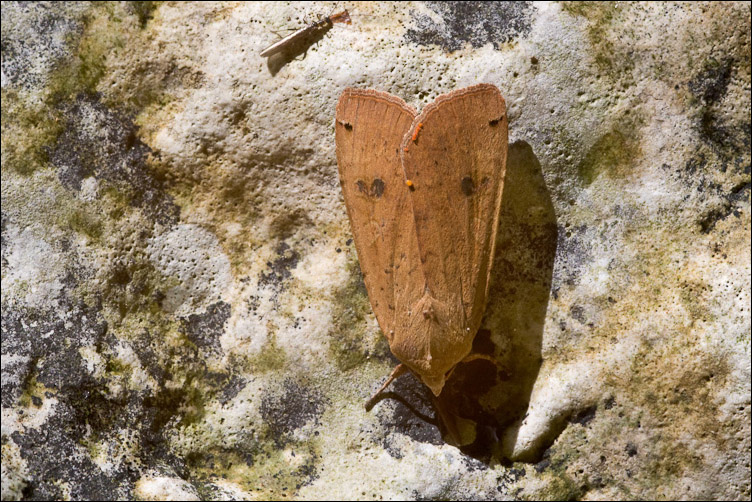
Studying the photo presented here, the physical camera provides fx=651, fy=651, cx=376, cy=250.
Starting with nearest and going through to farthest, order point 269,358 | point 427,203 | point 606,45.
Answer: point 427,203
point 606,45
point 269,358

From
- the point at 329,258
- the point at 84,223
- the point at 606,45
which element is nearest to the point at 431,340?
the point at 329,258

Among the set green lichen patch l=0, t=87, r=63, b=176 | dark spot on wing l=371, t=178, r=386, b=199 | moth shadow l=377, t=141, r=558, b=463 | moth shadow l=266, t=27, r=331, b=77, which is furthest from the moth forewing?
green lichen patch l=0, t=87, r=63, b=176

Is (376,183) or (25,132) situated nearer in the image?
(376,183)

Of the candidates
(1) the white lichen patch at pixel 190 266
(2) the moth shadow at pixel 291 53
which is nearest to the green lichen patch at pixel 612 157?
(2) the moth shadow at pixel 291 53

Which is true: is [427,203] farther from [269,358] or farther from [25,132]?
[25,132]

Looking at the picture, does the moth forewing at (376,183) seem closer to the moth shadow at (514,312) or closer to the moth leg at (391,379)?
the moth leg at (391,379)
